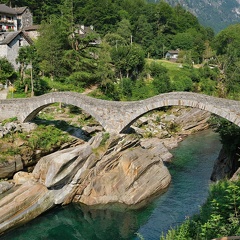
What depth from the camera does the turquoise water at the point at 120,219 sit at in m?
20.2

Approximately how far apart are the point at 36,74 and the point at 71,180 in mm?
21316

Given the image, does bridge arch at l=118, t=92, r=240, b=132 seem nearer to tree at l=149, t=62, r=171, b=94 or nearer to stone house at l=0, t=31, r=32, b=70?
stone house at l=0, t=31, r=32, b=70

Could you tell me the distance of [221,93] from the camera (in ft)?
Answer: 168

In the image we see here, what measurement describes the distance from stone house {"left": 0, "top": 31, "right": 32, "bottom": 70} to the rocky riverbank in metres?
22.3

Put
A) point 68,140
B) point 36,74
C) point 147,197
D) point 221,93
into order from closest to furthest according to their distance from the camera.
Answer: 1. point 147,197
2. point 68,140
3. point 36,74
4. point 221,93

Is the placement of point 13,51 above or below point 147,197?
above

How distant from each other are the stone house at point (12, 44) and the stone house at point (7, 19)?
11.8m

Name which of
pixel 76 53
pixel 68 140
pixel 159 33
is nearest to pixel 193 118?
pixel 76 53

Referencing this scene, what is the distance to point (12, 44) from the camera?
43188mm

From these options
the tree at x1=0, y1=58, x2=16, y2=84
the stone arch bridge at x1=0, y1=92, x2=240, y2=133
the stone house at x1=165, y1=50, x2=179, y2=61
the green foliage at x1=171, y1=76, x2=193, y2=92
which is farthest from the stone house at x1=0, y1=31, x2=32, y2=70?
the stone house at x1=165, y1=50, x2=179, y2=61

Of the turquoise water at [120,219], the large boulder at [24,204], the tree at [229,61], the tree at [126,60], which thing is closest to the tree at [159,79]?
the tree at [126,60]

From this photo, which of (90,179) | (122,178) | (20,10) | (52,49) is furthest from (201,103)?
(20,10)

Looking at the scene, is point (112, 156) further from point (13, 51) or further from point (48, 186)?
point (13, 51)

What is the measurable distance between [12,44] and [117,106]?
2323 cm
